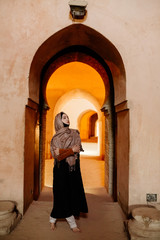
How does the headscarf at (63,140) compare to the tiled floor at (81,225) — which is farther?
the headscarf at (63,140)

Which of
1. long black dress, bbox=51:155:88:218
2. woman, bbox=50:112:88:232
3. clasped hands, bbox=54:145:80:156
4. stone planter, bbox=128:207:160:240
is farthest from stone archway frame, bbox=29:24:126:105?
stone planter, bbox=128:207:160:240

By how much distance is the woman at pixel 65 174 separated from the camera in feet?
10.3

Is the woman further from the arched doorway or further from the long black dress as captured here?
the arched doorway

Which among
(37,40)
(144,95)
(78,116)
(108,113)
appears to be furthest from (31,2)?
(78,116)

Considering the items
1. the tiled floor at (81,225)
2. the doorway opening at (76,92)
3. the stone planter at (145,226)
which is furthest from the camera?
the doorway opening at (76,92)

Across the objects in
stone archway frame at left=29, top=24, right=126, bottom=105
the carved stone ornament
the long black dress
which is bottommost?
the long black dress

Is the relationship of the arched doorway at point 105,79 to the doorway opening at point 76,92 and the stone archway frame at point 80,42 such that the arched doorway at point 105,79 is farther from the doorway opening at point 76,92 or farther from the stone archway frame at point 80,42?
the doorway opening at point 76,92

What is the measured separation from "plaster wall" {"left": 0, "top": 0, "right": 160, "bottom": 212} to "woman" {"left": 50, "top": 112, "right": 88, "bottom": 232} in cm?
76

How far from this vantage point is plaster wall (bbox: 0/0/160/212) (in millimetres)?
3510

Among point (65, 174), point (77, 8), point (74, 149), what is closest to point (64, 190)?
point (65, 174)

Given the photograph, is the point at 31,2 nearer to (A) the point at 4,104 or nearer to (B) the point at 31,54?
(B) the point at 31,54

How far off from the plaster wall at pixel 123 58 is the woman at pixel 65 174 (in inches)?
29.9

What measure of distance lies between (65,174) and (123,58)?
2.37 meters

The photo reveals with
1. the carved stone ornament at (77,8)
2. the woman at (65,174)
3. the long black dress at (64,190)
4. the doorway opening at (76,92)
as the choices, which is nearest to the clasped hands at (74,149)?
the woman at (65,174)
